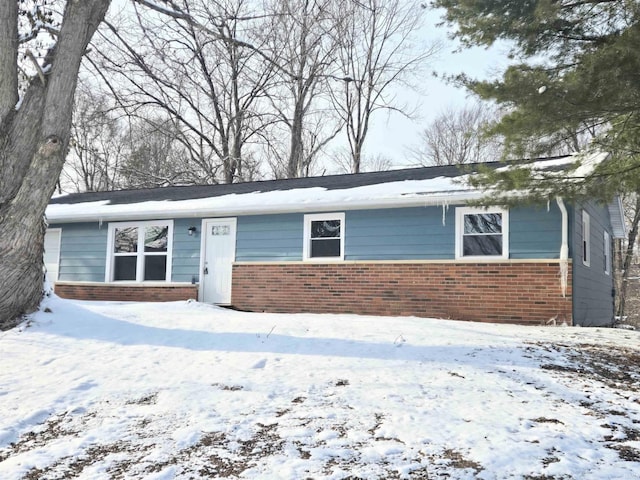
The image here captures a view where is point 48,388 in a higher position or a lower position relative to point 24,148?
lower

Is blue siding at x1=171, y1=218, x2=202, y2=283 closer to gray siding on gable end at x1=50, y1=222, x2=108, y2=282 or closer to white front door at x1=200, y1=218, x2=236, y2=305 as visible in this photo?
white front door at x1=200, y1=218, x2=236, y2=305

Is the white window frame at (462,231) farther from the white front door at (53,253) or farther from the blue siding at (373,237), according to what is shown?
the white front door at (53,253)

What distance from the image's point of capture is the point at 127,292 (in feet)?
42.1

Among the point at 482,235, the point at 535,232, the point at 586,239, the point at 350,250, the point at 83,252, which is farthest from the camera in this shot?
the point at 83,252

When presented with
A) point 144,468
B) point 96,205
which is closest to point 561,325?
point 144,468

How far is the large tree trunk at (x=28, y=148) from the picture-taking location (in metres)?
6.05

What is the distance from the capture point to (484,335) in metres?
6.55

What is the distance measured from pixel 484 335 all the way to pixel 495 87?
3.01m

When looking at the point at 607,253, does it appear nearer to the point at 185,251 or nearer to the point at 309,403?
the point at 185,251

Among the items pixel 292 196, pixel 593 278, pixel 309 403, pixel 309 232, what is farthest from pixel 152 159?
pixel 309 403

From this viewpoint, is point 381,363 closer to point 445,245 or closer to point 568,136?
point 568,136

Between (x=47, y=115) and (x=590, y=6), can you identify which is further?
(x=47, y=115)

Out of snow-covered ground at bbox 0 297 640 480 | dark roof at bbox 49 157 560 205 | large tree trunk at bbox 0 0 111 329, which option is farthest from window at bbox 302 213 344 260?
large tree trunk at bbox 0 0 111 329

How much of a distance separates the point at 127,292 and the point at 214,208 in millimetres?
3353
